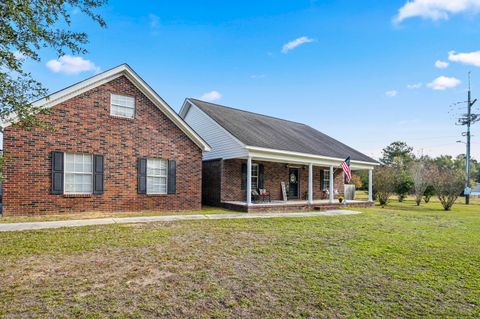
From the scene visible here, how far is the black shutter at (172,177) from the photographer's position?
43.1ft

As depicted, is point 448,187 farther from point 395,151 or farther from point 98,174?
point 395,151

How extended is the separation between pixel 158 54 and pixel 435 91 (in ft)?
66.7

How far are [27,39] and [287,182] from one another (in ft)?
51.7

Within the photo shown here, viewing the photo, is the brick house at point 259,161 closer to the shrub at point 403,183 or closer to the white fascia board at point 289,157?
the white fascia board at point 289,157

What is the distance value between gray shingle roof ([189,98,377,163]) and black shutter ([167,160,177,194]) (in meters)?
3.44

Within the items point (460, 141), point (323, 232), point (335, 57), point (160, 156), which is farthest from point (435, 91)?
point (160, 156)

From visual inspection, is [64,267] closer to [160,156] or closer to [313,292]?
[313,292]

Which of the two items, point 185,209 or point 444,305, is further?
point 185,209

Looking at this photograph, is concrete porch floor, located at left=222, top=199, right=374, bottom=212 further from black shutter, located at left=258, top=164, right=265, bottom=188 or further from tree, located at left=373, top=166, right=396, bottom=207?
tree, located at left=373, top=166, right=396, bottom=207

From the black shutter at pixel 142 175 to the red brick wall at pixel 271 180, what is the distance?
451cm

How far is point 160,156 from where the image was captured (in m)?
13.0

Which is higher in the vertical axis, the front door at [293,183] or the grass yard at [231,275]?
the front door at [293,183]

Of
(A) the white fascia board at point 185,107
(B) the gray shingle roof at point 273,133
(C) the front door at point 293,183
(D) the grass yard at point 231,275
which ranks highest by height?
(A) the white fascia board at point 185,107

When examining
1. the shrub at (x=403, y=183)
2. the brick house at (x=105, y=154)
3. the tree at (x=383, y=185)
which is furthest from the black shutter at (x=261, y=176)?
the shrub at (x=403, y=183)
